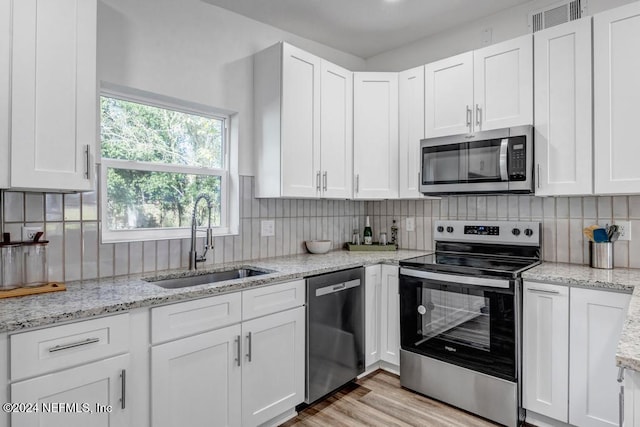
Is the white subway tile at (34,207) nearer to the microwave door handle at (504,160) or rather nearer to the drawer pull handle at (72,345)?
the drawer pull handle at (72,345)

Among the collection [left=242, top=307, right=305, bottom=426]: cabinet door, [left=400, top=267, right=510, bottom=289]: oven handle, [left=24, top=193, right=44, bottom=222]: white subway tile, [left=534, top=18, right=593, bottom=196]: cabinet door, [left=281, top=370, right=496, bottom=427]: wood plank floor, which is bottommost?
[left=281, top=370, right=496, bottom=427]: wood plank floor

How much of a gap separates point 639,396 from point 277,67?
94.6 inches

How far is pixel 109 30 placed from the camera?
2.06 meters

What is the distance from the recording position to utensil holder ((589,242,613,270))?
2.22 metres

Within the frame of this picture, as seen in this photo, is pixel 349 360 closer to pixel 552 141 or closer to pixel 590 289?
pixel 590 289

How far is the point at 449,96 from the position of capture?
2707mm

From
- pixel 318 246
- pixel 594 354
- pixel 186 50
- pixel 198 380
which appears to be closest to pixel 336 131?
pixel 318 246

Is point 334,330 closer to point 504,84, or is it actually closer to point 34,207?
point 34,207

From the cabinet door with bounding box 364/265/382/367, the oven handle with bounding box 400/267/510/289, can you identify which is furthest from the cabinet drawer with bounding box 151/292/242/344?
the oven handle with bounding box 400/267/510/289

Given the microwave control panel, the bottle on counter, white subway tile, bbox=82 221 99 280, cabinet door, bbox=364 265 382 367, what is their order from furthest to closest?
the bottle on counter
cabinet door, bbox=364 265 382 367
the microwave control panel
white subway tile, bbox=82 221 99 280

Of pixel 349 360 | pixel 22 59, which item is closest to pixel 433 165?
pixel 349 360

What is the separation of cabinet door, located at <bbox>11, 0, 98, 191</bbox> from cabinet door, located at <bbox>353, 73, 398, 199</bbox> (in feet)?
6.14

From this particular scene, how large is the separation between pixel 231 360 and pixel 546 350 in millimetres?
1679

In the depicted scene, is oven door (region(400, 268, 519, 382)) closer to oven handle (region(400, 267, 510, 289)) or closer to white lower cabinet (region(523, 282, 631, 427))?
oven handle (region(400, 267, 510, 289))
